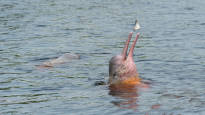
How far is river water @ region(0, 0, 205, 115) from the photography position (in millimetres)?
8531

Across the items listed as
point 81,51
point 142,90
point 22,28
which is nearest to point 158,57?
point 81,51

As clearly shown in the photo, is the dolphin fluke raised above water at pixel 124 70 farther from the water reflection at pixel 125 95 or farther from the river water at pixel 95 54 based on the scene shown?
the river water at pixel 95 54

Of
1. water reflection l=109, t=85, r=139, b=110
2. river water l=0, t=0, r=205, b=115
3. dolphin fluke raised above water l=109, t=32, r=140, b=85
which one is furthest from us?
dolphin fluke raised above water l=109, t=32, r=140, b=85

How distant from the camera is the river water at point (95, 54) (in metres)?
8.53

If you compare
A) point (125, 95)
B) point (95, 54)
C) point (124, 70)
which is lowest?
point (95, 54)

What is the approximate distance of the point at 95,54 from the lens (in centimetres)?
1409

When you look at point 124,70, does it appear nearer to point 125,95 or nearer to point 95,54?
point 125,95

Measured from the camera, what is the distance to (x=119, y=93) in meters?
9.44

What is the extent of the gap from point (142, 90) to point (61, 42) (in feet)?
23.2

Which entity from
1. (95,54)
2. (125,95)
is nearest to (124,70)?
(125,95)

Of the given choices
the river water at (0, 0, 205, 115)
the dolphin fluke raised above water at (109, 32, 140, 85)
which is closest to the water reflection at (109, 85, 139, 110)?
the river water at (0, 0, 205, 115)

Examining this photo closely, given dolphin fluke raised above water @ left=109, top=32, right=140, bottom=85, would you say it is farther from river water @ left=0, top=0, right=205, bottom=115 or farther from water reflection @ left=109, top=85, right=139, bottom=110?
river water @ left=0, top=0, right=205, bottom=115

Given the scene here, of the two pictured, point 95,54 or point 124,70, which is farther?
point 95,54

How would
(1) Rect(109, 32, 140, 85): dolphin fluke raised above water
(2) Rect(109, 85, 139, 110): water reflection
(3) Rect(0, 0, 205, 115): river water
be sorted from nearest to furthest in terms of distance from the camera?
(2) Rect(109, 85, 139, 110): water reflection, (3) Rect(0, 0, 205, 115): river water, (1) Rect(109, 32, 140, 85): dolphin fluke raised above water
